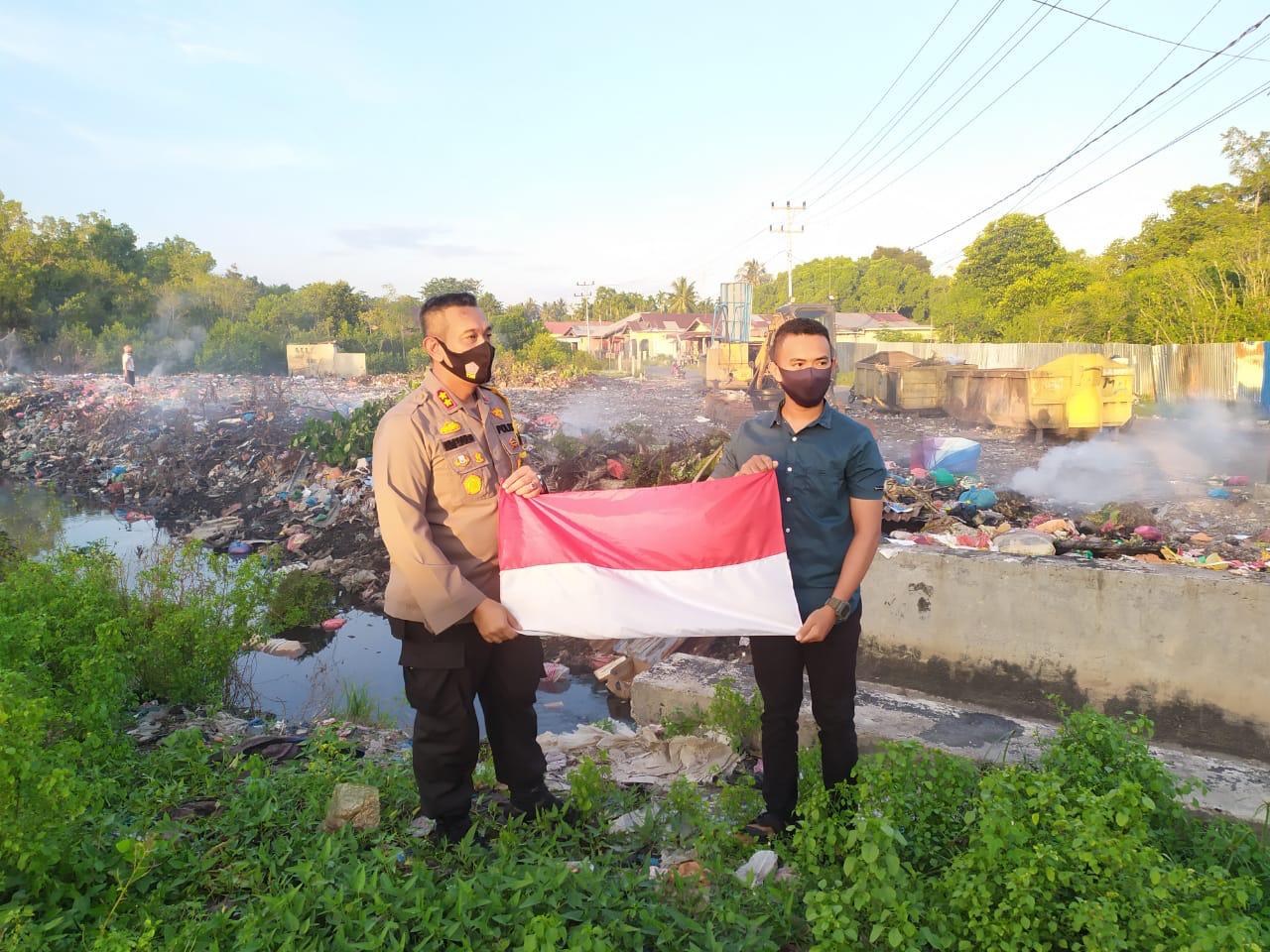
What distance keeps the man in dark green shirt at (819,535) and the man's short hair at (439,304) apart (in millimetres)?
1079

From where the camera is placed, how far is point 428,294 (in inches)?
813

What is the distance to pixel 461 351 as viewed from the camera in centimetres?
289

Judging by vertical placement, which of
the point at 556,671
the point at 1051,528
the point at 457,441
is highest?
the point at 457,441

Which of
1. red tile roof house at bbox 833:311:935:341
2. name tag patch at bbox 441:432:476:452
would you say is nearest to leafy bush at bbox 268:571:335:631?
name tag patch at bbox 441:432:476:452

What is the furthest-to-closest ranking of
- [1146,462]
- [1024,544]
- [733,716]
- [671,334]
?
[671,334], [1146,462], [1024,544], [733,716]

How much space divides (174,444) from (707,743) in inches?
580

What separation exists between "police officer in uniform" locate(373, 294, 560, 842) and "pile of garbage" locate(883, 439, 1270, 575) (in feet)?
8.70

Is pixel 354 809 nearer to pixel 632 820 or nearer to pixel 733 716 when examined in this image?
pixel 632 820

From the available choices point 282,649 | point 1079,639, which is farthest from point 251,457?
point 1079,639

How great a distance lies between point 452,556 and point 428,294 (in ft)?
61.7

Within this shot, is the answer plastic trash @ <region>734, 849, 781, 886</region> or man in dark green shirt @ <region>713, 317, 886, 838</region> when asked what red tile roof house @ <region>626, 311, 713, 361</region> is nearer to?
man in dark green shirt @ <region>713, 317, 886, 838</region>

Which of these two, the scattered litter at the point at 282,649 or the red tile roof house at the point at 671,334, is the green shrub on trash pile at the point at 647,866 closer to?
the scattered litter at the point at 282,649

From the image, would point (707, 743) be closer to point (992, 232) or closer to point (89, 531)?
point (89, 531)

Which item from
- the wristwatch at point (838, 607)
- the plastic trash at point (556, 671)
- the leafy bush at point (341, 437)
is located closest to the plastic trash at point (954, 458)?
the plastic trash at point (556, 671)
